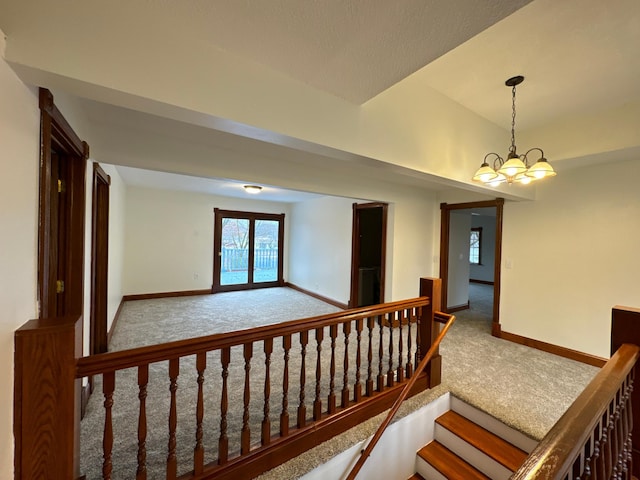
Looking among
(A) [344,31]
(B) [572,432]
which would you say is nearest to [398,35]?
(A) [344,31]

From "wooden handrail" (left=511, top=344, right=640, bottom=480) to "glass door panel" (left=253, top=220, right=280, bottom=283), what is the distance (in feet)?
21.2

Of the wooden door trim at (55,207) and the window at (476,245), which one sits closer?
the wooden door trim at (55,207)

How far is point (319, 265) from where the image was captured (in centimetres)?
602

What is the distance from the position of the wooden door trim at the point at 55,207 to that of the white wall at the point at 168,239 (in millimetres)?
3927

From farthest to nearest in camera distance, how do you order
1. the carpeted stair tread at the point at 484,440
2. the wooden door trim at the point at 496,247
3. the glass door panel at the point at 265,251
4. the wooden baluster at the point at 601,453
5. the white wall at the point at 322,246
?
the glass door panel at the point at 265,251, the white wall at the point at 322,246, the wooden door trim at the point at 496,247, the carpeted stair tread at the point at 484,440, the wooden baluster at the point at 601,453

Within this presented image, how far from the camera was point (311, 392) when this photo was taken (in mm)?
2363

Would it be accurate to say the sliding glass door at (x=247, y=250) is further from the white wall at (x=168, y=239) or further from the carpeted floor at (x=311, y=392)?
the carpeted floor at (x=311, y=392)

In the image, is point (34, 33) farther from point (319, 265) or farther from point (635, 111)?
point (319, 265)

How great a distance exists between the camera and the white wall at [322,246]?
5.27 meters

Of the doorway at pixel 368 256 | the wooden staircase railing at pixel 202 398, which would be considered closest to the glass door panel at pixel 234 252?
the doorway at pixel 368 256

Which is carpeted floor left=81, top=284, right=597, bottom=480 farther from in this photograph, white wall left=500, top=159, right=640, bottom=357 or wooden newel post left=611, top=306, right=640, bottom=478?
wooden newel post left=611, top=306, right=640, bottom=478

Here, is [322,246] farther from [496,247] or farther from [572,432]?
[572,432]

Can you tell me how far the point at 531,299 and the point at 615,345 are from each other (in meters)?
2.52

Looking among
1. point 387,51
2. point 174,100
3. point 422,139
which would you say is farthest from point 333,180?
point 174,100
